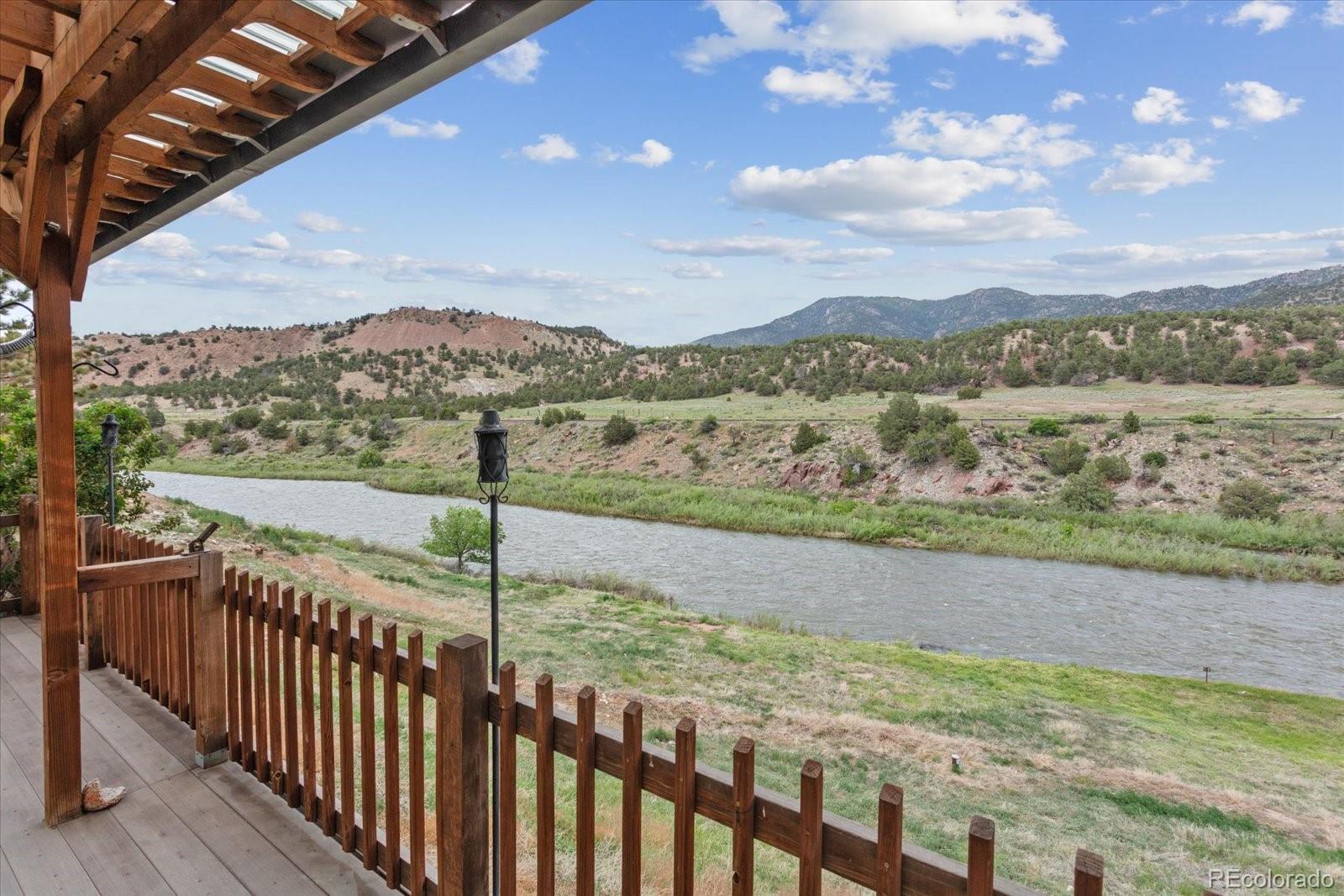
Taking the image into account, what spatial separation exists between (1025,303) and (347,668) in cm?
11097

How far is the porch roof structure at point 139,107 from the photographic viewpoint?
1.47m

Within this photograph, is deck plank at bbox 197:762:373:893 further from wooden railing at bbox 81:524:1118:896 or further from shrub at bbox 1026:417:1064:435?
shrub at bbox 1026:417:1064:435

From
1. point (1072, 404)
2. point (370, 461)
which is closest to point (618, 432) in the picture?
point (370, 461)

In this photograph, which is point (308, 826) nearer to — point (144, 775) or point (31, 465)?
point (144, 775)

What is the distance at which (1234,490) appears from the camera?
64.1 ft

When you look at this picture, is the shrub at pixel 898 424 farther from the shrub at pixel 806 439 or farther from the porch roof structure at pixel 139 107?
the porch roof structure at pixel 139 107

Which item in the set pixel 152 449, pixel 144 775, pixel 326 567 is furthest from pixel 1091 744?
pixel 152 449

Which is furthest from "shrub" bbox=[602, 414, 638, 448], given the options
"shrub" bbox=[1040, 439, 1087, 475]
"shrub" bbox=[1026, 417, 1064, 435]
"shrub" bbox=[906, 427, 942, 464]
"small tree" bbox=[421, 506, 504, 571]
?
"shrub" bbox=[1040, 439, 1087, 475]

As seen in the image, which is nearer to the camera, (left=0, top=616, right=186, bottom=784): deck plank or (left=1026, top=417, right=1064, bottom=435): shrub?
(left=0, top=616, right=186, bottom=784): deck plank

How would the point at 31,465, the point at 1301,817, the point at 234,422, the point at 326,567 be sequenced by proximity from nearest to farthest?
the point at 1301,817 < the point at 31,465 < the point at 326,567 < the point at 234,422

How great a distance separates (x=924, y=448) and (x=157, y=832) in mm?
24589

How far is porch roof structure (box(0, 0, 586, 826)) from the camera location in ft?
4.83

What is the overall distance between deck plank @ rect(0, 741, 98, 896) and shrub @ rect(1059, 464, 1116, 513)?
2326 cm

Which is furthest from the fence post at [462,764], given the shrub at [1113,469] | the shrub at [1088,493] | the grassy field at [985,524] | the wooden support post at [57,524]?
the shrub at [1113,469]
